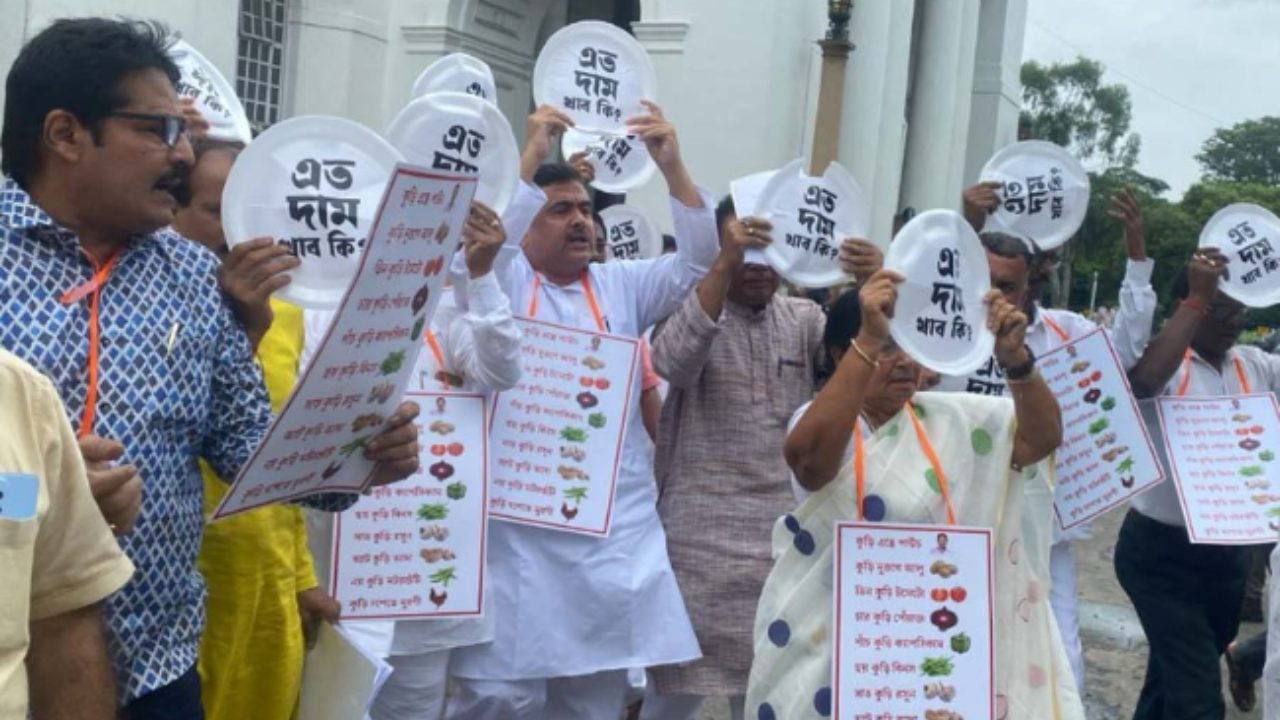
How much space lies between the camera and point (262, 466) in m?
2.50

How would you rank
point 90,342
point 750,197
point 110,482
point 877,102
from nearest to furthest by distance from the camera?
point 110,482, point 90,342, point 750,197, point 877,102

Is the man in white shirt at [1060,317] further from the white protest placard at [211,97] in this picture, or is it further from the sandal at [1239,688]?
the white protest placard at [211,97]

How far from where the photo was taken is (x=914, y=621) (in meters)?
3.35

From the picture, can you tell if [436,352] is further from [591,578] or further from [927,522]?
[927,522]

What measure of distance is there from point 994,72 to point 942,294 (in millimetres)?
19907

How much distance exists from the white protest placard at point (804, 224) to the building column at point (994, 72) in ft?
59.9

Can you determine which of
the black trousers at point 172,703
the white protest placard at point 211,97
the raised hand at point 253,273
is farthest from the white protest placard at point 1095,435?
the black trousers at point 172,703

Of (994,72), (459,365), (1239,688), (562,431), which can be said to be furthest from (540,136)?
(994,72)

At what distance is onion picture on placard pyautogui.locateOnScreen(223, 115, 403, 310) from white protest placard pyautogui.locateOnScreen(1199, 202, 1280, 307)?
3483 mm

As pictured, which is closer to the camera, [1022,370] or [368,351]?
[368,351]

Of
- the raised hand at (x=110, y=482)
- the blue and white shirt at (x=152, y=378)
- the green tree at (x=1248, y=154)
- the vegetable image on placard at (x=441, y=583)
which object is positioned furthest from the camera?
the green tree at (x=1248, y=154)

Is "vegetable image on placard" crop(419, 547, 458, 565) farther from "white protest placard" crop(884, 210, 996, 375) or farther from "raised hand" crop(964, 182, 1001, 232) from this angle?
"raised hand" crop(964, 182, 1001, 232)

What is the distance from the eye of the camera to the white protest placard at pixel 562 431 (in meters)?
4.39

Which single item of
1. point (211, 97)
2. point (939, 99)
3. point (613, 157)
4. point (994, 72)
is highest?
point (994, 72)
